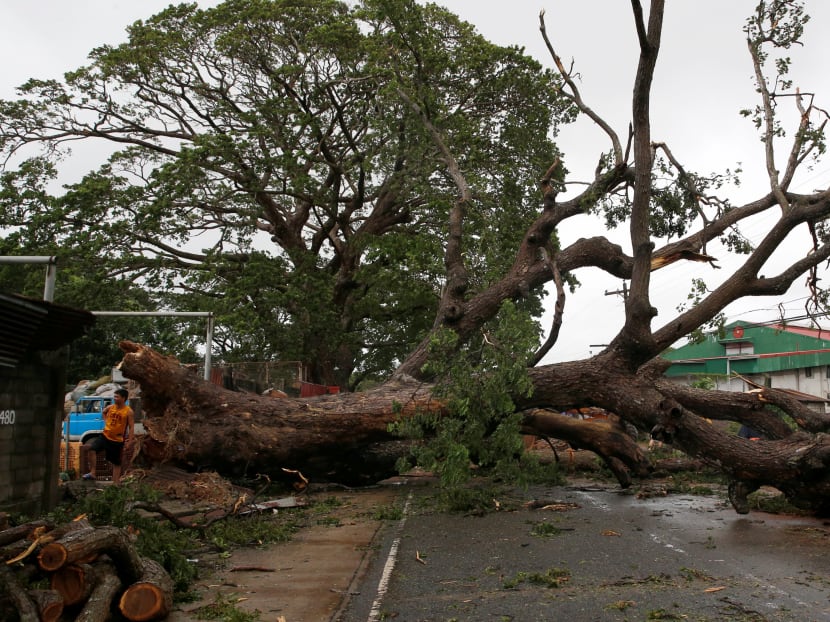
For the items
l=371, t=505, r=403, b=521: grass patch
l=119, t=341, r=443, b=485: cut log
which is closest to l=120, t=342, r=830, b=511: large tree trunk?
l=119, t=341, r=443, b=485: cut log

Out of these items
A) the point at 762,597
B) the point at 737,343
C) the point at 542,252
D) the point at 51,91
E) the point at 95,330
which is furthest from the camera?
the point at 737,343

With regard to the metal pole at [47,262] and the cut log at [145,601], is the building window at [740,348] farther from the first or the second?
the cut log at [145,601]

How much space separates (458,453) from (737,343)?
124ft

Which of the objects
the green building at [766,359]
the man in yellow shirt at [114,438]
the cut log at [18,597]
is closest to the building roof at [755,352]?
the green building at [766,359]

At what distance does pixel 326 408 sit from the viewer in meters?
11.0

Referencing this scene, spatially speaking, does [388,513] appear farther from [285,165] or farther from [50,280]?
[285,165]

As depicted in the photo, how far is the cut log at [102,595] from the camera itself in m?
4.12

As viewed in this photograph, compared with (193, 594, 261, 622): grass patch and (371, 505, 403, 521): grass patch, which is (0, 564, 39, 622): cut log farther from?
(371, 505, 403, 521): grass patch

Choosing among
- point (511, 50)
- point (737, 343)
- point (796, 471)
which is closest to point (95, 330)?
point (511, 50)

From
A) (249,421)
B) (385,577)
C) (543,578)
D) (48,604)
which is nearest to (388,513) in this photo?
(249,421)

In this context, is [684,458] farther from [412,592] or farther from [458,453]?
[412,592]

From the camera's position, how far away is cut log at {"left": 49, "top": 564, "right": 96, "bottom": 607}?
4340 millimetres

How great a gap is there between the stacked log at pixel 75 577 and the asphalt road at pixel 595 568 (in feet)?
4.10

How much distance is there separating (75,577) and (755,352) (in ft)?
142
